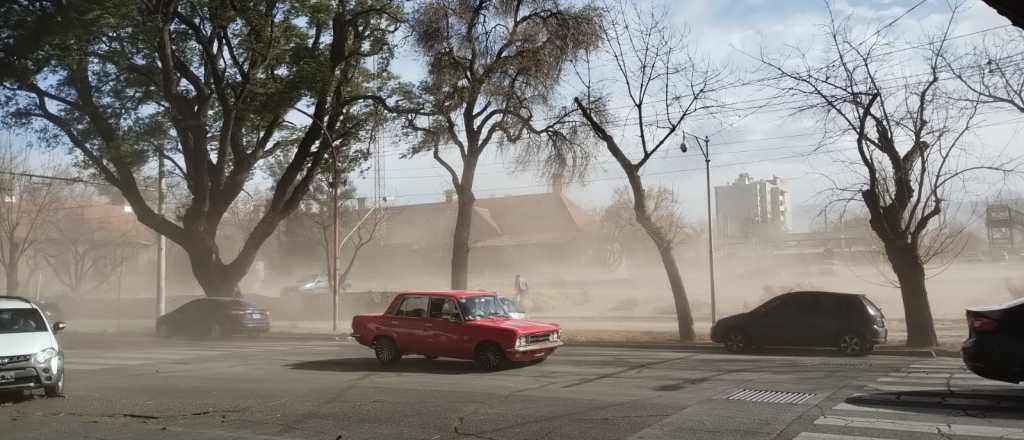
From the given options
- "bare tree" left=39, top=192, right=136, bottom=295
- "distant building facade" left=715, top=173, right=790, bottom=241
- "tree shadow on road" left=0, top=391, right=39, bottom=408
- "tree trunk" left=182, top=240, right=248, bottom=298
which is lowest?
"tree shadow on road" left=0, top=391, right=39, bottom=408

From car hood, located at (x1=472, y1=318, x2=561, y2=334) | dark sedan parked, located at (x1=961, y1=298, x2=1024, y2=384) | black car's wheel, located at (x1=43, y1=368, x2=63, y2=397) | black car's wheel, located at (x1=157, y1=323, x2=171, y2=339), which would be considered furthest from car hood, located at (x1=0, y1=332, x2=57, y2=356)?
black car's wheel, located at (x1=157, y1=323, x2=171, y2=339)

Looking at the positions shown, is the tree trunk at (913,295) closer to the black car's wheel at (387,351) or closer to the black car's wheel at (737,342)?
the black car's wheel at (737,342)

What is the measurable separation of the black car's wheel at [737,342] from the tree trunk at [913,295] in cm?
414

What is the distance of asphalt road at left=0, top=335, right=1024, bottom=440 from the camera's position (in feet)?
27.4

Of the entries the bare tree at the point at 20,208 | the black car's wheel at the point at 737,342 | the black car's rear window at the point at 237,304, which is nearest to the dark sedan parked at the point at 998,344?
the black car's wheel at the point at 737,342

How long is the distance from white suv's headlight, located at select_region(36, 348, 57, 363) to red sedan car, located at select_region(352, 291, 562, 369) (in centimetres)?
570

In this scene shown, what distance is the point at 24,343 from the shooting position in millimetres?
10938

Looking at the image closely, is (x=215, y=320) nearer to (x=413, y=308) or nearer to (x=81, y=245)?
(x=413, y=308)

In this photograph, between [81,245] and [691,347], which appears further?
[81,245]

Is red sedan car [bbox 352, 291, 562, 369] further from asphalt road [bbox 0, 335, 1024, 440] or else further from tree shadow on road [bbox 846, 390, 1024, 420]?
tree shadow on road [bbox 846, 390, 1024, 420]

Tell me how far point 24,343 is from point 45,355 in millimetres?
331

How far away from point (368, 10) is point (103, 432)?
21.5 meters

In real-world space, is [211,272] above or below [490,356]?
above

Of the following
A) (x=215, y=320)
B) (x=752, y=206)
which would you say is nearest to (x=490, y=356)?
(x=215, y=320)
